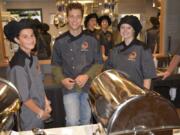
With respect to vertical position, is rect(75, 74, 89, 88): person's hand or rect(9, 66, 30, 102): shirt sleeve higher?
rect(9, 66, 30, 102): shirt sleeve

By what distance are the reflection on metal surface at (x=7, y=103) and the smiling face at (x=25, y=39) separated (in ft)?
1.19

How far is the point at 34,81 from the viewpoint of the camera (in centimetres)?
125

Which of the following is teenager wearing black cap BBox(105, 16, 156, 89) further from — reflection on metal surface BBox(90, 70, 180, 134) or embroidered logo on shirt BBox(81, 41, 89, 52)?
reflection on metal surface BBox(90, 70, 180, 134)

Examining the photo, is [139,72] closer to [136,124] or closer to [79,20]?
[79,20]

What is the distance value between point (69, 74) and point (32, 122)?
1.29 feet

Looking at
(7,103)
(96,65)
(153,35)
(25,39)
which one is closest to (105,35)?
(153,35)

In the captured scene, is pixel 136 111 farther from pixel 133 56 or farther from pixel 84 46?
pixel 84 46

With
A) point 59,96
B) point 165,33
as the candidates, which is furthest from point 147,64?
point 165,33

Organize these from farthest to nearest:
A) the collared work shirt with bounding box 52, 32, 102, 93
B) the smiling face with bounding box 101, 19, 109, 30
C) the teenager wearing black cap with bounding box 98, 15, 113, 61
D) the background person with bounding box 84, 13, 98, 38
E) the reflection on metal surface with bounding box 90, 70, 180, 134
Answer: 1. the smiling face with bounding box 101, 19, 109, 30
2. the teenager wearing black cap with bounding box 98, 15, 113, 61
3. the background person with bounding box 84, 13, 98, 38
4. the collared work shirt with bounding box 52, 32, 102, 93
5. the reflection on metal surface with bounding box 90, 70, 180, 134

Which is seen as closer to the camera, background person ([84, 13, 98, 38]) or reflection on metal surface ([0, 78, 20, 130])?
reflection on metal surface ([0, 78, 20, 130])

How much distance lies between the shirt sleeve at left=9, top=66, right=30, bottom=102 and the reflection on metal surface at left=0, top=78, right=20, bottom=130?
28 cm

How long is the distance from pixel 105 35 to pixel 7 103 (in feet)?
7.68

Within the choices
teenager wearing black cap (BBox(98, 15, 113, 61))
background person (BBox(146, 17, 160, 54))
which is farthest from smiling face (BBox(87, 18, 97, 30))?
background person (BBox(146, 17, 160, 54))

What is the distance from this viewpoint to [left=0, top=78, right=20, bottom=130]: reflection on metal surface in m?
0.79
